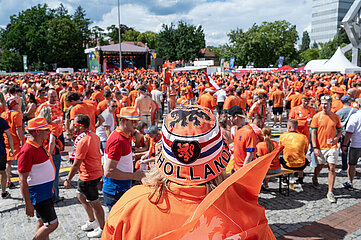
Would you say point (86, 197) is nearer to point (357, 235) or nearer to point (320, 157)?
point (357, 235)

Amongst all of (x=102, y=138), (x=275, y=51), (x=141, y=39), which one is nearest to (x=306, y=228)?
(x=102, y=138)

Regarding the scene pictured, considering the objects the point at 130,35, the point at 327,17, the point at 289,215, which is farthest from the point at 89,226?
the point at 327,17

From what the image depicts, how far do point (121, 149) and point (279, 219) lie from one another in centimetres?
312

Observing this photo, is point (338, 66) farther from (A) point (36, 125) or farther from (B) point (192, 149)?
(B) point (192, 149)

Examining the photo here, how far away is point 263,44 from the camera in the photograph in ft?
199

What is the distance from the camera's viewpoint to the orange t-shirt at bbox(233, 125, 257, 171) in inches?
191

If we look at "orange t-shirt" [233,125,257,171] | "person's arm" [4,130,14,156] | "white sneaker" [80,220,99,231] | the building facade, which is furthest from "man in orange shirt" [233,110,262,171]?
the building facade

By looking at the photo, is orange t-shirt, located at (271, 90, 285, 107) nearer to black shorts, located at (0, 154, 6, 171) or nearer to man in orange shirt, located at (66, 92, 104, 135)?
man in orange shirt, located at (66, 92, 104, 135)

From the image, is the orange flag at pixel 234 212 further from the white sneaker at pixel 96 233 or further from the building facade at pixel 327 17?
the building facade at pixel 327 17

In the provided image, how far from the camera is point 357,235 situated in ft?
14.3

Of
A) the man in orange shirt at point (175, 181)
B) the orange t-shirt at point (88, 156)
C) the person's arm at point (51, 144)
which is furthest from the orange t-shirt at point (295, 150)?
the man in orange shirt at point (175, 181)

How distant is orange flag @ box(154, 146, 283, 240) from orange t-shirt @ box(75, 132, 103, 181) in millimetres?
3355

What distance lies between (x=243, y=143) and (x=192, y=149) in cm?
367

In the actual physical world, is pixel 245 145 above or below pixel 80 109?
below
